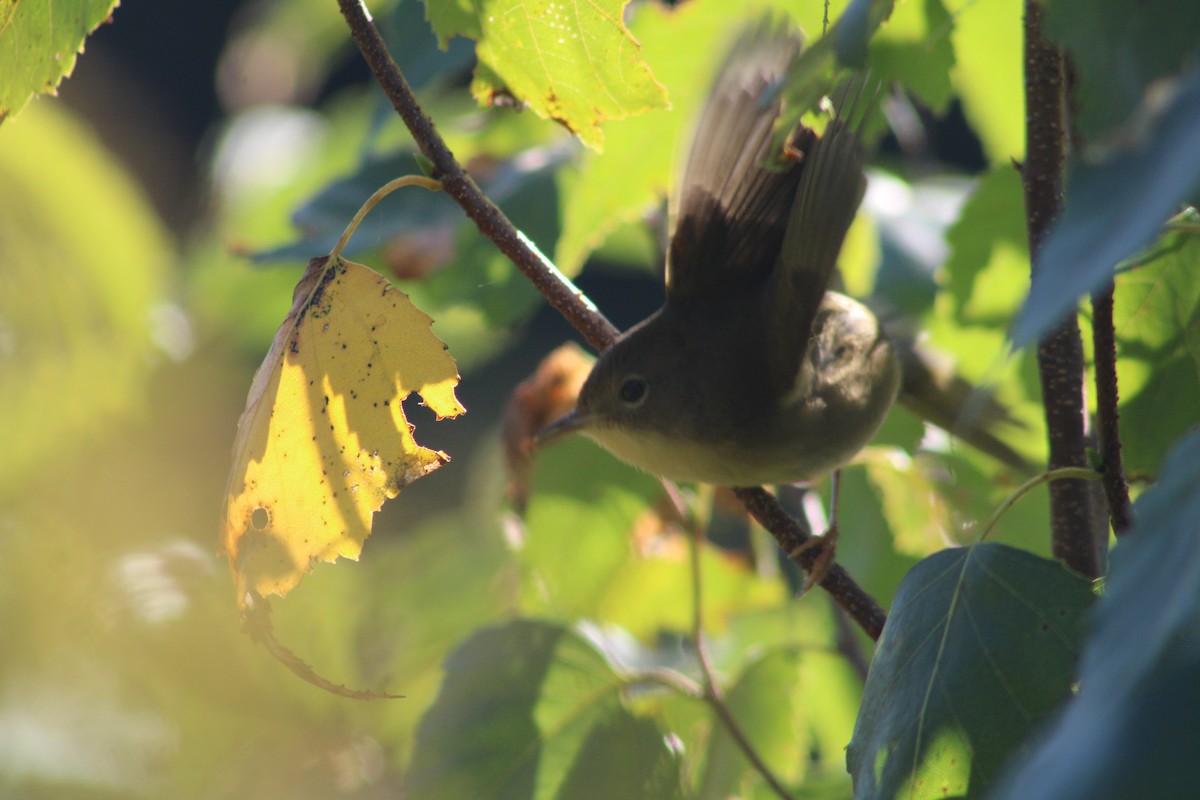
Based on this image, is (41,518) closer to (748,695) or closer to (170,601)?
(170,601)

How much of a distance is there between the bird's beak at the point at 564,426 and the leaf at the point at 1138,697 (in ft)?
3.43

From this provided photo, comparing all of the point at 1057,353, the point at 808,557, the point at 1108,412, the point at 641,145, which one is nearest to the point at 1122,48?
the point at 1108,412

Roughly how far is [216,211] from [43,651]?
43.3 inches

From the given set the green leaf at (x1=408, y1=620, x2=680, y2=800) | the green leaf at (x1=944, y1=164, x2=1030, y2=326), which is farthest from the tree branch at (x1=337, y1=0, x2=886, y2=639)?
the green leaf at (x1=944, y1=164, x2=1030, y2=326)

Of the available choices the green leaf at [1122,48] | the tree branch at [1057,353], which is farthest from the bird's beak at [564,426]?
the green leaf at [1122,48]

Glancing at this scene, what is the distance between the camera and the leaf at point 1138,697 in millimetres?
408

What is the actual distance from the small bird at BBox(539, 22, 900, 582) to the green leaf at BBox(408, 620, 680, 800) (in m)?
0.29

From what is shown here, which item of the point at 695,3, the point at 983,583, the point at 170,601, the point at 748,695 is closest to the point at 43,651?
the point at 170,601

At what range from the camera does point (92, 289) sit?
1996 millimetres

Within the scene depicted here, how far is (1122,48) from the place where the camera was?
1.64 feet

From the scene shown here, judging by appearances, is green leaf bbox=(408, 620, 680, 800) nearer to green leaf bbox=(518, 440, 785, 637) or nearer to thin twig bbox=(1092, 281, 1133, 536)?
green leaf bbox=(518, 440, 785, 637)

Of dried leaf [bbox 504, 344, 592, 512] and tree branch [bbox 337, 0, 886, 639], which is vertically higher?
tree branch [bbox 337, 0, 886, 639]

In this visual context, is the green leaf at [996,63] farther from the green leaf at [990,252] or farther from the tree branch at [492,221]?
the tree branch at [492,221]

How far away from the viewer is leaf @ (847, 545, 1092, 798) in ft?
2.47
